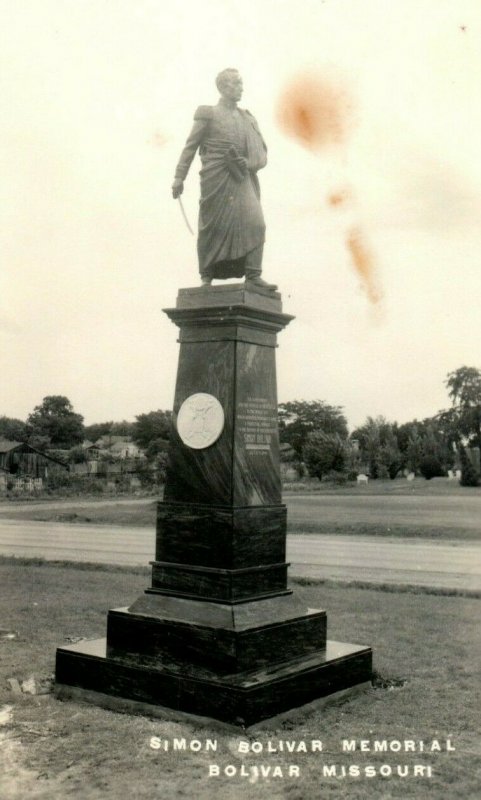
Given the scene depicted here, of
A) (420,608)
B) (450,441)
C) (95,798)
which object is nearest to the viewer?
(95,798)

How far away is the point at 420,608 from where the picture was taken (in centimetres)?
1002

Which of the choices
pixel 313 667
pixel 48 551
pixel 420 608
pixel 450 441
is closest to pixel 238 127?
pixel 450 441

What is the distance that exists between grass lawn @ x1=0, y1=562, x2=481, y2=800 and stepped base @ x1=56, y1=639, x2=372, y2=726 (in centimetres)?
12

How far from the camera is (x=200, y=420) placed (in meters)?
6.45

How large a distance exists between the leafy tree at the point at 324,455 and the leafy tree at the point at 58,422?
155 feet

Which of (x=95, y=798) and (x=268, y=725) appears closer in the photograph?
(x=95, y=798)

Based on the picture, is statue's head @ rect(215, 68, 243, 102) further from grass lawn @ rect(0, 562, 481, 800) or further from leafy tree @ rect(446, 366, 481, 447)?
grass lawn @ rect(0, 562, 481, 800)

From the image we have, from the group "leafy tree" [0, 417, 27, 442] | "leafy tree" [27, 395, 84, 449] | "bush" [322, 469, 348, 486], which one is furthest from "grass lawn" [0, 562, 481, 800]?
"leafy tree" [27, 395, 84, 449]

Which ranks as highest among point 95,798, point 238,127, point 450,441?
point 238,127

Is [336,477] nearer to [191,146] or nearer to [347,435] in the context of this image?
[347,435]

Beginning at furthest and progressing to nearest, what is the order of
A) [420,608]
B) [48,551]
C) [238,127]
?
[48,551]
[420,608]
[238,127]

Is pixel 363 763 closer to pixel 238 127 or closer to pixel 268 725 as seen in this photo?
pixel 268 725

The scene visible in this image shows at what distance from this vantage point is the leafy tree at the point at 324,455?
48969 millimetres

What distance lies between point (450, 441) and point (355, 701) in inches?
125
